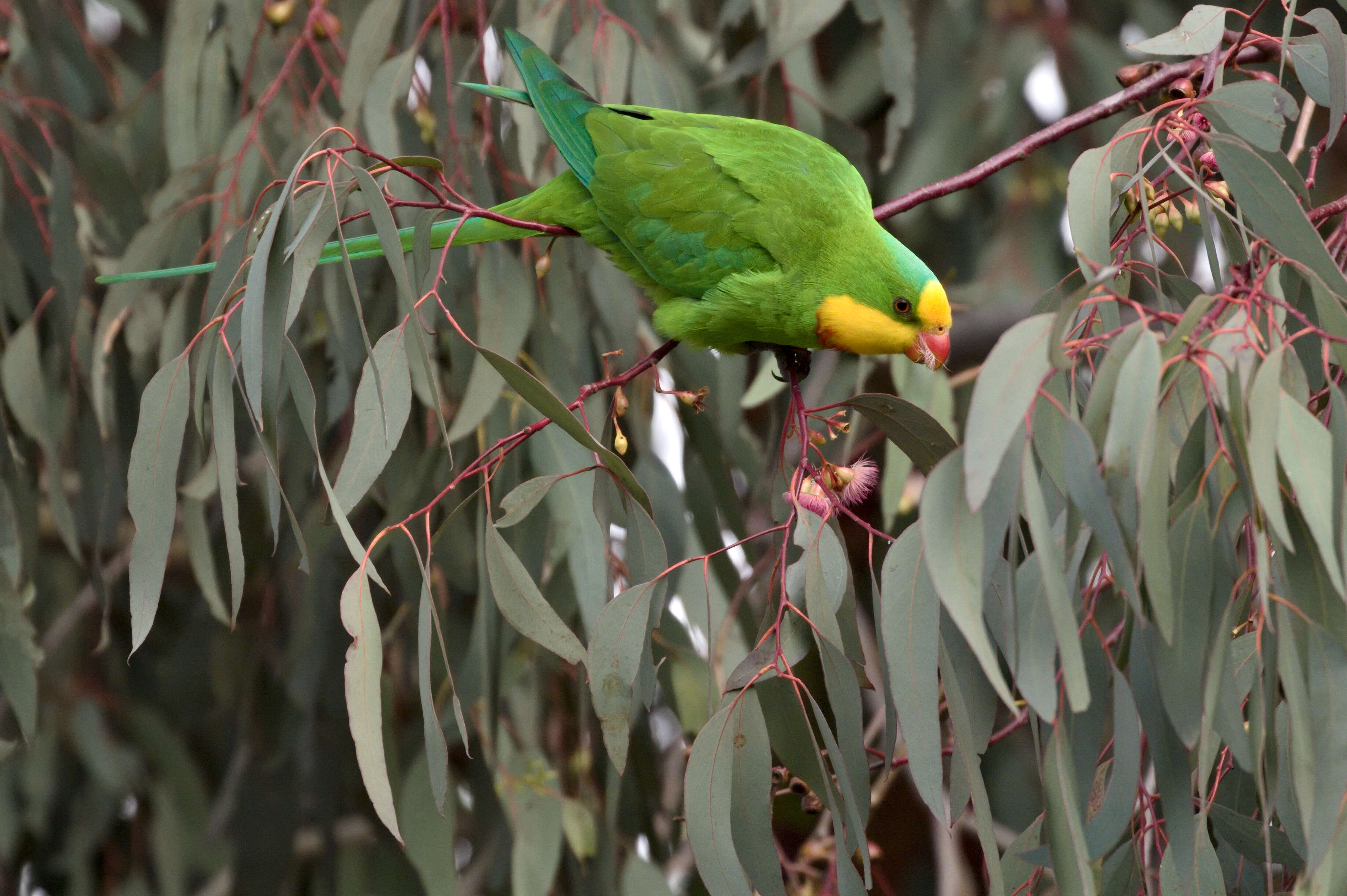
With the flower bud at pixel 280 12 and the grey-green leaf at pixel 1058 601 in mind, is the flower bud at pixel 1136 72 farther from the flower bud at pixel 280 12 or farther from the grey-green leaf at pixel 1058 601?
the flower bud at pixel 280 12

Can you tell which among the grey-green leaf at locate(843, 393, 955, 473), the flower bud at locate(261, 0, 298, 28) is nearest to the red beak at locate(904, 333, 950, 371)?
the grey-green leaf at locate(843, 393, 955, 473)

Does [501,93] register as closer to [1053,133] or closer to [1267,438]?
[1053,133]

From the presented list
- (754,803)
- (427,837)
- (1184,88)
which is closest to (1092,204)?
(1184,88)

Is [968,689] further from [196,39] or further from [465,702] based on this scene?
[196,39]

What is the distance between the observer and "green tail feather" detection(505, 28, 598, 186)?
171cm

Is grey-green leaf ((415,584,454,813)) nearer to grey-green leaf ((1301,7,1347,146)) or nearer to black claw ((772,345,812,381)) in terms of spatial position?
black claw ((772,345,812,381))

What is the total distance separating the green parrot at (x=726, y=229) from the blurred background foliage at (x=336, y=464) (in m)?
0.16

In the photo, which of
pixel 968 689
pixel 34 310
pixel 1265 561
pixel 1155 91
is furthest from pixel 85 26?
pixel 1265 561

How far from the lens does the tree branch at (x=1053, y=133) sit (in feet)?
4.82

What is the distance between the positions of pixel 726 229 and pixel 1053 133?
439 millimetres

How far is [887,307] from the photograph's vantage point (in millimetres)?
1575

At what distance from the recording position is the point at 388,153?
5.98 ft

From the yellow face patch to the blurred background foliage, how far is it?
1.37 feet

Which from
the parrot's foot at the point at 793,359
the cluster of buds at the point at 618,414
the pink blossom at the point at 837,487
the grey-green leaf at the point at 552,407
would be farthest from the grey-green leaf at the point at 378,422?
the parrot's foot at the point at 793,359
